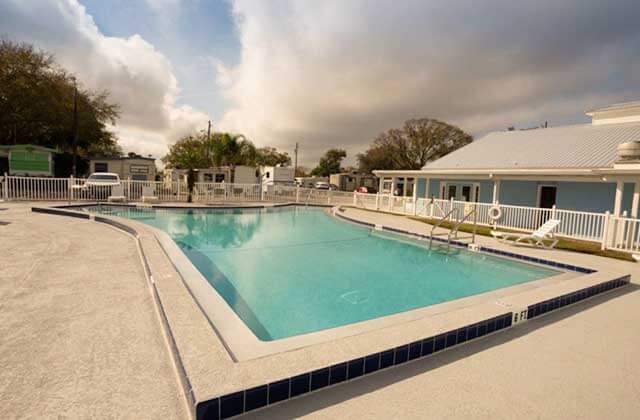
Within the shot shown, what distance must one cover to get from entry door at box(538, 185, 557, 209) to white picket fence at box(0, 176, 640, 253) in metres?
2.24

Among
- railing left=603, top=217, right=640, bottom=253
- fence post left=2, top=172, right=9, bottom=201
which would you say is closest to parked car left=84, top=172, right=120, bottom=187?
fence post left=2, top=172, right=9, bottom=201

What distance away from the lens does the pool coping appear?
1924 millimetres

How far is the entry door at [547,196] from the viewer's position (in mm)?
13914

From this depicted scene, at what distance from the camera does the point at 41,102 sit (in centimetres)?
2483

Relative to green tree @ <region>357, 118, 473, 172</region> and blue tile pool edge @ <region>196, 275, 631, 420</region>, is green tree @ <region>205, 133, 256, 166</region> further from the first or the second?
blue tile pool edge @ <region>196, 275, 631, 420</region>

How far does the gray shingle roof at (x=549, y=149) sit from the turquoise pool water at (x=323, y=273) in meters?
8.67

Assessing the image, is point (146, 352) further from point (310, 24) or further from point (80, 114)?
point (80, 114)

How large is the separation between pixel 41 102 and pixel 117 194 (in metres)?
17.5

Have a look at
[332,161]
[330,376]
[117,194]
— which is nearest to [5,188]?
[117,194]

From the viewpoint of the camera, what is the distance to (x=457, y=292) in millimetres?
5809

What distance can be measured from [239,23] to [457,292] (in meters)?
11.4

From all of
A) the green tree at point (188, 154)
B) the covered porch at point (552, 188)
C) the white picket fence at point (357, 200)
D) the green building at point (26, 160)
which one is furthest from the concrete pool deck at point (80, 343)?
the green tree at point (188, 154)

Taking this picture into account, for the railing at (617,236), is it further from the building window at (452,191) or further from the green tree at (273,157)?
the green tree at (273,157)

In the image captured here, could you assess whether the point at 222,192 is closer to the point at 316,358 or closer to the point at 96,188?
the point at 96,188
